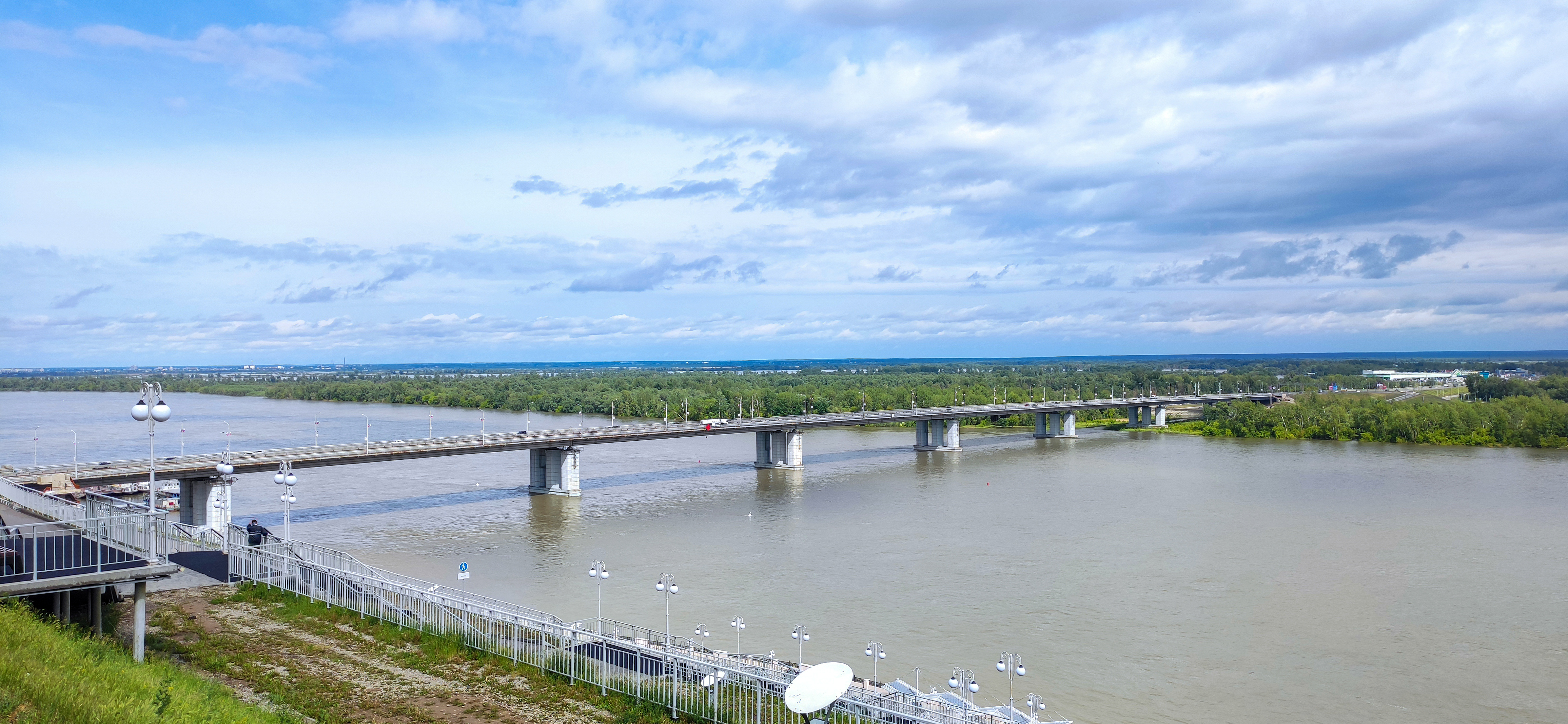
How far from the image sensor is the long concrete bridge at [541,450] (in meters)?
36.4

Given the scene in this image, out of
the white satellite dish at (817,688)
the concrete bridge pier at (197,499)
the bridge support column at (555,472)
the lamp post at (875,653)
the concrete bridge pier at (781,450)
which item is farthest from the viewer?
the concrete bridge pier at (781,450)

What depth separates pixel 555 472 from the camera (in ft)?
161

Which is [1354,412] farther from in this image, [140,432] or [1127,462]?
[140,432]

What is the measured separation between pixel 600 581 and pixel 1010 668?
998 centimetres

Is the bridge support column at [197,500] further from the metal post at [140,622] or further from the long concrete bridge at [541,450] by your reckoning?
the metal post at [140,622]

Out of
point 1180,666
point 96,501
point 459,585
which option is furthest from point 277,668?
point 1180,666

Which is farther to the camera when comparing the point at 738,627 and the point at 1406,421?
the point at 1406,421

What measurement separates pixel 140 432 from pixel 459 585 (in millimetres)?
65358

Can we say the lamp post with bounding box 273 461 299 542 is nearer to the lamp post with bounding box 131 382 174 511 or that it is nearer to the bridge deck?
the lamp post with bounding box 131 382 174 511

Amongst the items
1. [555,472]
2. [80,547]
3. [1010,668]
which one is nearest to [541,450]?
[555,472]

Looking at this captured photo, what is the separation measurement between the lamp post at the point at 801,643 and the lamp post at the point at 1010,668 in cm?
345

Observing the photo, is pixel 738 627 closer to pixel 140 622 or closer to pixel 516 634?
pixel 516 634

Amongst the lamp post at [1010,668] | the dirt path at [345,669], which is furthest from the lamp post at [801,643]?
the dirt path at [345,669]

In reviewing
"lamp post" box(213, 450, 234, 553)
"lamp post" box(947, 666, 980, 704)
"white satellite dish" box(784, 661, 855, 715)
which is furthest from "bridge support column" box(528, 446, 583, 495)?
"white satellite dish" box(784, 661, 855, 715)
